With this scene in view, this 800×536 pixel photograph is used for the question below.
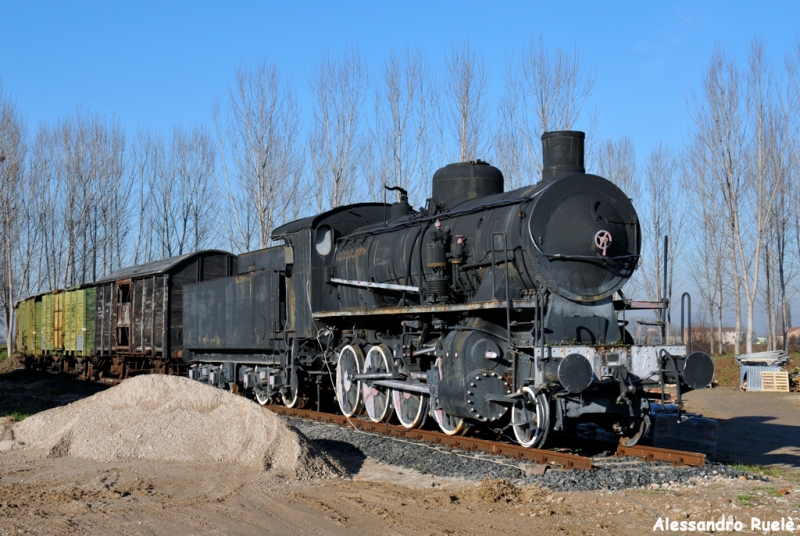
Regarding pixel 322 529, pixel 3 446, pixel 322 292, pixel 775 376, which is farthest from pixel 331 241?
pixel 775 376

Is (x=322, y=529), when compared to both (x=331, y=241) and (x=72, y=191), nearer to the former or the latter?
(x=331, y=241)

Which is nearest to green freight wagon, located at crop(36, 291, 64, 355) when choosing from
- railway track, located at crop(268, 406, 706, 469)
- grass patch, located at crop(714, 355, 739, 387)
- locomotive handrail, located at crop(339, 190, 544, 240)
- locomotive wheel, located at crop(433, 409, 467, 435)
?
locomotive handrail, located at crop(339, 190, 544, 240)

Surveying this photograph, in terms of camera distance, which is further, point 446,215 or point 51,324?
point 51,324

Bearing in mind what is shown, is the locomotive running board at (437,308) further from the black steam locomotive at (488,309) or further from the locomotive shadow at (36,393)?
the locomotive shadow at (36,393)

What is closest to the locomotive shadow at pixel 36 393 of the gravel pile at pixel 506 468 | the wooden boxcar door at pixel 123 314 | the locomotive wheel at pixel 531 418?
the wooden boxcar door at pixel 123 314

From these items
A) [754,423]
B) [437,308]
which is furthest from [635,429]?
[754,423]

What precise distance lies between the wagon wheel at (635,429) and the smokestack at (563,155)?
3.35 m

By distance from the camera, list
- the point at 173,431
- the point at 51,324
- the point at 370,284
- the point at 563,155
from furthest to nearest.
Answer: the point at 51,324
the point at 370,284
the point at 563,155
the point at 173,431

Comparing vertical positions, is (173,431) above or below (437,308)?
below

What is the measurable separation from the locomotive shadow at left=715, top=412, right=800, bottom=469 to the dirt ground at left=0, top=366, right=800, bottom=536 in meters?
1.16

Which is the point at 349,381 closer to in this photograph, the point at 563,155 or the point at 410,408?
the point at 410,408

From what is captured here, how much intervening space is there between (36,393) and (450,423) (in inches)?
602

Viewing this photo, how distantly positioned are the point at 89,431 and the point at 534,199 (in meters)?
6.49

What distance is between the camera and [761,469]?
925 cm
